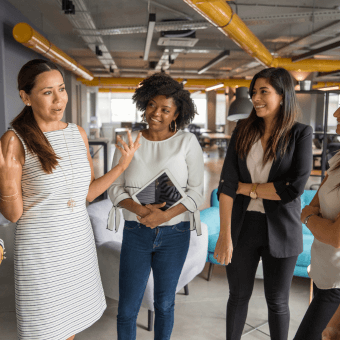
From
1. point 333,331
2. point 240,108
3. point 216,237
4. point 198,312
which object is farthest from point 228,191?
point 240,108

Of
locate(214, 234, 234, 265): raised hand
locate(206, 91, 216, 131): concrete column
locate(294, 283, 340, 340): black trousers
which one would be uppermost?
locate(206, 91, 216, 131): concrete column

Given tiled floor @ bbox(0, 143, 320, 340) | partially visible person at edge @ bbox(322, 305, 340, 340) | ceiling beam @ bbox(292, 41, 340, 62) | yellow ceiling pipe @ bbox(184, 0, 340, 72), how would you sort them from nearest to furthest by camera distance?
1. partially visible person at edge @ bbox(322, 305, 340, 340)
2. tiled floor @ bbox(0, 143, 320, 340)
3. yellow ceiling pipe @ bbox(184, 0, 340, 72)
4. ceiling beam @ bbox(292, 41, 340, 62)

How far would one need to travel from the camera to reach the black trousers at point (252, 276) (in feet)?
5.12

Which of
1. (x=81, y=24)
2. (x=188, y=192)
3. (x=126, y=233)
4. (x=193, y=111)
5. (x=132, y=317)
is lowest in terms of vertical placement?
(x=132, y=317)

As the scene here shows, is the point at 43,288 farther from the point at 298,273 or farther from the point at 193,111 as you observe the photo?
the point at 298,273

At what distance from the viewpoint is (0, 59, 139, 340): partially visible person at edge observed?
1268 millimetres

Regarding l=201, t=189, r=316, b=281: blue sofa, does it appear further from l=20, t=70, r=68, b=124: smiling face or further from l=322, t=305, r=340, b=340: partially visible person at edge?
l=20, t=70, r=68, b=124: smiling face

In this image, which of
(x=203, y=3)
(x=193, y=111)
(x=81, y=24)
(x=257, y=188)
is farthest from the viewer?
(x=81, y=24)

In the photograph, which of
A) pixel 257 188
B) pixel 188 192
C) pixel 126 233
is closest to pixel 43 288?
pixel 126 233

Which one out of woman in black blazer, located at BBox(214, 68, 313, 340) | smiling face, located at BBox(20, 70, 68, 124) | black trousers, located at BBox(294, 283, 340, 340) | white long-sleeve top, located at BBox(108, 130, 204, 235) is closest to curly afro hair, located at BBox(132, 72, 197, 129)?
white long-sleeve top, located at BBox(108, 130, 204, 235)

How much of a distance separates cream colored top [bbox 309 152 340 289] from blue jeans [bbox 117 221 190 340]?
61 centimetres

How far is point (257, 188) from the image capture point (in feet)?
5.00

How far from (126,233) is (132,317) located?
40cm

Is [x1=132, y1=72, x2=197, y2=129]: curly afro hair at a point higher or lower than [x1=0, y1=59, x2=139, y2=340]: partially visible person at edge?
higher
